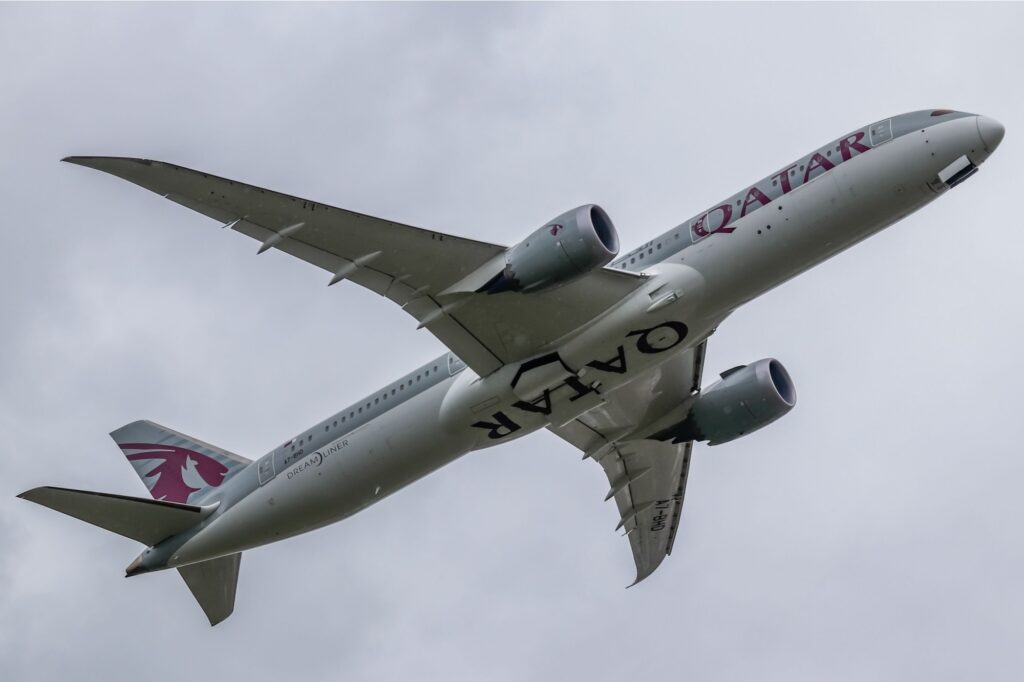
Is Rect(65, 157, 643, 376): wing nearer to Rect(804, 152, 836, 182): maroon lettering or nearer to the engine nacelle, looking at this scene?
the engine nacelle

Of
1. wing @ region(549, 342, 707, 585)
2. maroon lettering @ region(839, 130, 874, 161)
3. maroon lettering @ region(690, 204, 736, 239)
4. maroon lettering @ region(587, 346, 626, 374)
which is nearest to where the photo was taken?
maroon lettering @ region(839, 130, 874, 161)

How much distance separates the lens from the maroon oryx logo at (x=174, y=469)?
4397cm

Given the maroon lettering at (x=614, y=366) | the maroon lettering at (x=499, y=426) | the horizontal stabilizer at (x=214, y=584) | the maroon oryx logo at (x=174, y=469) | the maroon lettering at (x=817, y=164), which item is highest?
the maroon lettering at (x=817, y=164)

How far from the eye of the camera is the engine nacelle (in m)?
33.2

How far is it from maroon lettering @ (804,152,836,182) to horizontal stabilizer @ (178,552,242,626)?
69.5ft

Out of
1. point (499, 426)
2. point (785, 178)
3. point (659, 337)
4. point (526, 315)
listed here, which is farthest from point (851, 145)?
point (499, 426)

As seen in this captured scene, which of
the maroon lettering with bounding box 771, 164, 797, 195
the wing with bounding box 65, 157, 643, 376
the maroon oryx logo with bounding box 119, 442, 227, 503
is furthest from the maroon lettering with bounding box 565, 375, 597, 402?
the maroon oryx logo with bounding box 119, 442, 227, 503

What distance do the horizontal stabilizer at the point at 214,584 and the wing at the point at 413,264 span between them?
39.0ft

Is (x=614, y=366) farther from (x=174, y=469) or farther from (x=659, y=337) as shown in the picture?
(x=174, y=469)

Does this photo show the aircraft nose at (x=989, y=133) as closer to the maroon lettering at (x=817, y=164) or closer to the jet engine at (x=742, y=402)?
the maroon lettering at (x=817, y=164)

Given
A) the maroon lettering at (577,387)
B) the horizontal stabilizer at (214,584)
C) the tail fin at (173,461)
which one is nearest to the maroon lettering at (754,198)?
the maroon lettering at (577,387)

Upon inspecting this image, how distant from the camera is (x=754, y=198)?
3497 centimetres

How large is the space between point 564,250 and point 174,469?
18.4 meters

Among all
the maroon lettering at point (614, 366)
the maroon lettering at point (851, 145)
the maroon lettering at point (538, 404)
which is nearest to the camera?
the maroon lettering at point (851, 145)
